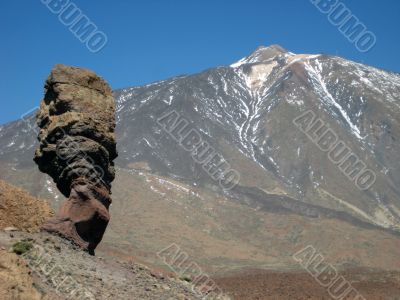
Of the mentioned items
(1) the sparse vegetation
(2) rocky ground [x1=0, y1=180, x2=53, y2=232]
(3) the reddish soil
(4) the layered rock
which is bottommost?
(1) the sparse vegetation

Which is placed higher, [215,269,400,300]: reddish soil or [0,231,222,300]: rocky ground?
[215,269,400,300]: reddish soil

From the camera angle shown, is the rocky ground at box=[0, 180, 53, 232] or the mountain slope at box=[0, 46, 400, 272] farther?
the mountain slope at box=[0, 46, 400, 272]

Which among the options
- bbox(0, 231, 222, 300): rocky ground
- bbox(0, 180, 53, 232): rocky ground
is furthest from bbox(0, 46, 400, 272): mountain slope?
bbox(0, 231, 222, 300): rocky ground

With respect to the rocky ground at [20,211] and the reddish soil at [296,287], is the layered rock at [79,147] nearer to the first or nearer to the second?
the rocky ground at [20,211]

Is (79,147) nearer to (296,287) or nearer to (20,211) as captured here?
(20,211)

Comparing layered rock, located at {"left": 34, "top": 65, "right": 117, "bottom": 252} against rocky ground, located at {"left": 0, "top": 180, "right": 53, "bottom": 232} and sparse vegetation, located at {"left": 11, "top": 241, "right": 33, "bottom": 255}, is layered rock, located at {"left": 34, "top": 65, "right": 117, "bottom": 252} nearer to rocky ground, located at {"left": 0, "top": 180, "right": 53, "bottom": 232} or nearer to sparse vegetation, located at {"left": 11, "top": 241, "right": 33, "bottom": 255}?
rocky ground, located at {"left": 0, "top": 180, "right": 53, "bottom": 232}

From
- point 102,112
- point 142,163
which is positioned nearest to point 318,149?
point 142,163

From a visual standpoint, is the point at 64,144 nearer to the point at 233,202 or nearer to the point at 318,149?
the point at 233,202

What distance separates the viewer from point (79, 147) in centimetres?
1578

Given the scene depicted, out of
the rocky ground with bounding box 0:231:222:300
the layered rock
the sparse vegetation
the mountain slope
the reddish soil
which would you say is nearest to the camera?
the rocky ground with bounding box 0:231:222:300

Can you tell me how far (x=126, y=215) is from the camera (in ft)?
294

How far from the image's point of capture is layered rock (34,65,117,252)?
50.2 feet

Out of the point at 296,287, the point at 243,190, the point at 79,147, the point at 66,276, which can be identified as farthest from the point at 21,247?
the point at 243,190

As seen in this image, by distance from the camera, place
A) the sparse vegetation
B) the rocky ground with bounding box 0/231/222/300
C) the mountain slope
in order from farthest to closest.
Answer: the mountain slope → the sparse vegetation → the rocky ground with bounding box 0/231/222/300
